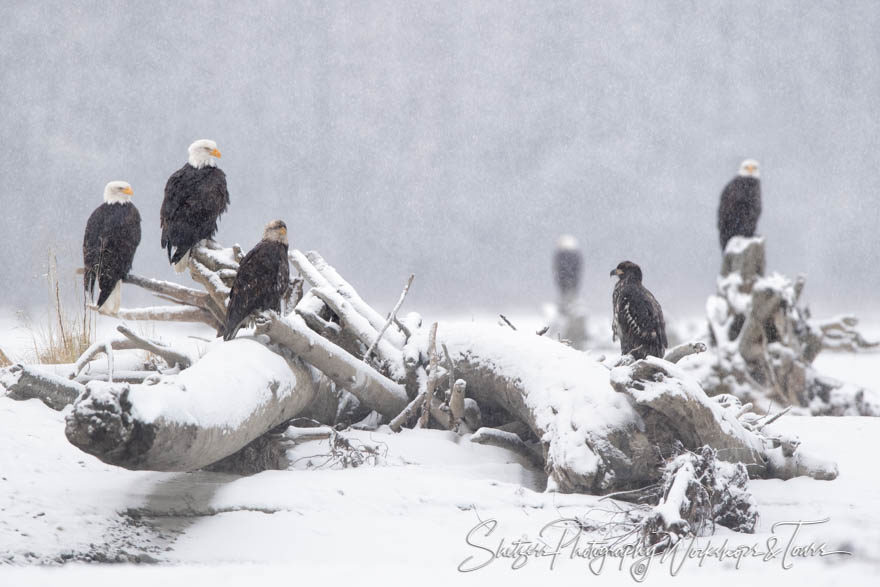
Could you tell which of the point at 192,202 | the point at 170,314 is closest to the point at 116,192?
the point at 192,202

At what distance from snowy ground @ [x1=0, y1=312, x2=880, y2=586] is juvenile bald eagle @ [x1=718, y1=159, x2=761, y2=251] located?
6.08 m

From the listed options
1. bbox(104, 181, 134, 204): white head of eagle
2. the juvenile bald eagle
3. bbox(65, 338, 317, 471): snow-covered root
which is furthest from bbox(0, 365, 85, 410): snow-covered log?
the juvenile bald eagle

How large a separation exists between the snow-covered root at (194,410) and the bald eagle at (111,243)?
5.65 ft

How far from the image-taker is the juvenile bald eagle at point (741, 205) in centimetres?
807

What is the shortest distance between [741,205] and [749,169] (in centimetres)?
59

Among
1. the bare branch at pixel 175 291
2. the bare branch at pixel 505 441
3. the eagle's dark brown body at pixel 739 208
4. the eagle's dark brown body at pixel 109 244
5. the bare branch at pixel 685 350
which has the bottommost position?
the bare branch at pixel 505 441

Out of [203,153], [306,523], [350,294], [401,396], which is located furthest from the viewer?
[203,153]

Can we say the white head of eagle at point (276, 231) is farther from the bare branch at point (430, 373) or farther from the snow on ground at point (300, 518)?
the snow on ground at point (300, 518)

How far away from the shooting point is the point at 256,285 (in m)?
2.84

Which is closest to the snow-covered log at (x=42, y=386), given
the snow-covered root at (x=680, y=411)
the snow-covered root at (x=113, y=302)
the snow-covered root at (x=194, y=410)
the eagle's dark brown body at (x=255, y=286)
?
the snow-covered root at (x=194, y=410)

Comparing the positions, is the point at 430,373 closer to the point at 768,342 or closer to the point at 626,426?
the point at 626,426

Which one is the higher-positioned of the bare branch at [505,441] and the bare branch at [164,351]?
the bare branch at [164,351]

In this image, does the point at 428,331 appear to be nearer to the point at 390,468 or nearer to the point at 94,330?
the point at 390,468

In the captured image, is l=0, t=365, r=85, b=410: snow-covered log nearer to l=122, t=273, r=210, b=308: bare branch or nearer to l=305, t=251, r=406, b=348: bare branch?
l=122, t=273, r=210, b=308: bare branch
